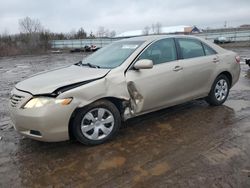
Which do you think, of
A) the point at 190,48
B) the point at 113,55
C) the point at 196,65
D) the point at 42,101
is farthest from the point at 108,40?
the point at 42,101

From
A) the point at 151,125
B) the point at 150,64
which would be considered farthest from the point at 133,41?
the point at 151,125

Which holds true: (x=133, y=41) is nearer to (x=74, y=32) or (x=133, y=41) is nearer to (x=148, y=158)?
(x=148, y=158)

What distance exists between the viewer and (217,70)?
18.4 feet

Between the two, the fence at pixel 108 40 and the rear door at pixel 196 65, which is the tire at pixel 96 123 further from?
the fence at pixel 108 40

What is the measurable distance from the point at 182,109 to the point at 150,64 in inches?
72.2

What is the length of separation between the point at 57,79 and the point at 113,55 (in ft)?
4.15

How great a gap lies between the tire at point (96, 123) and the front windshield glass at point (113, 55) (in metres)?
0.75

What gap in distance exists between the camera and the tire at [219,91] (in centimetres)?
570

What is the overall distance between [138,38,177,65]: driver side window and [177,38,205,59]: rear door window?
22 centimetres

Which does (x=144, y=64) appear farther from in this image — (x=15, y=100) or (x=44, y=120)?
(x=15, y=100)

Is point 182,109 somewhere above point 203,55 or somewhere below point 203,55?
below

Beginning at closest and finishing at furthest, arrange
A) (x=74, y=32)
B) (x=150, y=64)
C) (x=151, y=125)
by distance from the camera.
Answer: (x=150, y=64), (x=151, y=125), (x=74, y=32)

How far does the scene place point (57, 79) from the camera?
3979 mm

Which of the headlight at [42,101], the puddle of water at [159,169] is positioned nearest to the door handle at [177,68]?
the puddle of water at [159,169]
